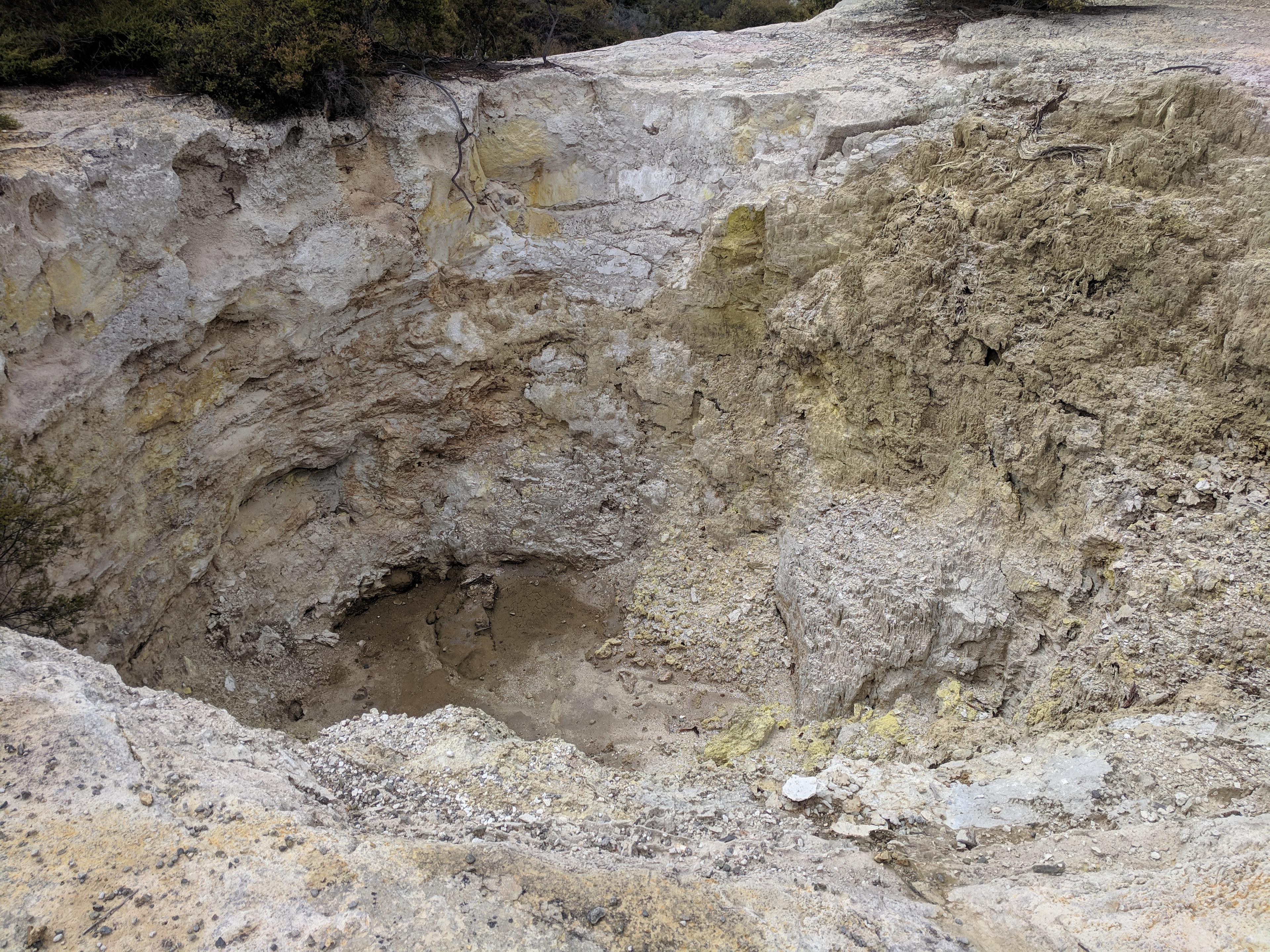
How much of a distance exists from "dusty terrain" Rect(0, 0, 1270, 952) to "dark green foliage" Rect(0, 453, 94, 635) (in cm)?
31

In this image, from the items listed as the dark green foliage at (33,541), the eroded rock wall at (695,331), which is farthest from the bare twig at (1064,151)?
the dark green foliage at (33,541)

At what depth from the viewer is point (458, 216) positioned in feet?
30.9

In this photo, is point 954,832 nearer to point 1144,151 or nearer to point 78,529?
point 1144,151

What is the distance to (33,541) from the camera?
7043 mm

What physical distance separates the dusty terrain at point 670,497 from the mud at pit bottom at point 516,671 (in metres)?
0.07

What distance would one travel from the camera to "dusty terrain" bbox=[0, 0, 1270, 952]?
4445 mm

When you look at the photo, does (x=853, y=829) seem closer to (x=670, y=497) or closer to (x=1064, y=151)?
(x=670, y=497)

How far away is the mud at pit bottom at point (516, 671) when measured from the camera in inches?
353

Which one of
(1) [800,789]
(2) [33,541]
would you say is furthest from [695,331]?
(2) [33,541]

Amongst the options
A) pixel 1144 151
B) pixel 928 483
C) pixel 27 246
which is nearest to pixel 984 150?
pixel 1144 151

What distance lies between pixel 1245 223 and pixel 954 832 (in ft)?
17.9

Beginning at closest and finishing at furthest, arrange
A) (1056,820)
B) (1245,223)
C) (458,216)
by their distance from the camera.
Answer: (1056,820) < (1245,223) < (458,216)

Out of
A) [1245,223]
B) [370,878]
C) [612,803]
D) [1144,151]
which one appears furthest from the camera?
[1144,151]

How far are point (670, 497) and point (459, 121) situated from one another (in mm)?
5337
